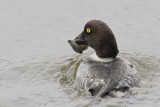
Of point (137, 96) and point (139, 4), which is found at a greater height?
point (139, 4)

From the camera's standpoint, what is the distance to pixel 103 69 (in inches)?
478

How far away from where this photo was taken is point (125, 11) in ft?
62.6

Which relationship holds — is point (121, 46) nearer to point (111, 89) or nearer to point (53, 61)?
point (53, 61)

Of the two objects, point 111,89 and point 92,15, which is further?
point 92,15

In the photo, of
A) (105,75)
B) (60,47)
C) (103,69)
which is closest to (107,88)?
(105,75)

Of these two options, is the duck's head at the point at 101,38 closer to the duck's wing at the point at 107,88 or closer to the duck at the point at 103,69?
the duck at the point at 103,69

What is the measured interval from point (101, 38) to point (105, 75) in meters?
1.51

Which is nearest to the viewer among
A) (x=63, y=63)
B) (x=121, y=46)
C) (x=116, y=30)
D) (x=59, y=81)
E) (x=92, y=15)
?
(x=59, y=81)

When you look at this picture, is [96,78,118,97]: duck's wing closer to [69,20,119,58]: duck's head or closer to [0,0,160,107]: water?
[0,0,160,107]: water

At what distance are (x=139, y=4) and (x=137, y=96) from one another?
8.99m

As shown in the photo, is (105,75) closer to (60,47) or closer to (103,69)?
(103,69)

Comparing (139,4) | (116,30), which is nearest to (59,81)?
(116,30)

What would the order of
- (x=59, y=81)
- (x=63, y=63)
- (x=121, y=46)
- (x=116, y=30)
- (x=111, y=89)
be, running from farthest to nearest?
(x=116, y=30) < (x=121, y=46) < (x=63, y=63) < (x=59, y=81) < (x=111, y=89)

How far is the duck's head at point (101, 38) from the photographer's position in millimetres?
12711
